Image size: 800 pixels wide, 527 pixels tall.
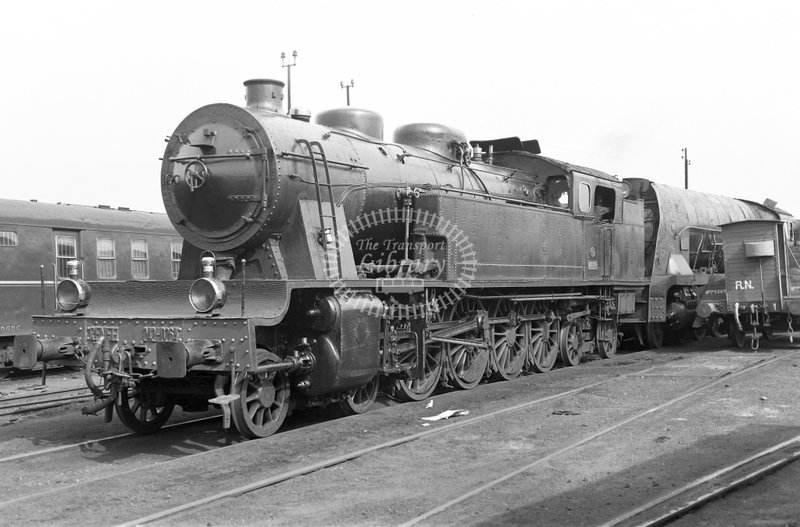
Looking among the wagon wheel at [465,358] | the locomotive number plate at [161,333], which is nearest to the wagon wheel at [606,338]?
the wagon wheel at [465,358]

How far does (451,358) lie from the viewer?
998cm

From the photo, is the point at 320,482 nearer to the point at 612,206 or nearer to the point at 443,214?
the point at 443,214

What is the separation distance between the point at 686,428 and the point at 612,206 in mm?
6726

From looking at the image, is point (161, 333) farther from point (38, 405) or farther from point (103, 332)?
point (38, 405)

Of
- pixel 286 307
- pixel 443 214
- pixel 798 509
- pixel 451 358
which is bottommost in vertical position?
pixel 798 509

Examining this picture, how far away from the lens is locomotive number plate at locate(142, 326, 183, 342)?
A: 696cm

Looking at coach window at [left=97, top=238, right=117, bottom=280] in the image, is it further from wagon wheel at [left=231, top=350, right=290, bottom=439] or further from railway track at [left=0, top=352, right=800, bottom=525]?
railway track at [left=0, top=352, right=800, bottom=525]

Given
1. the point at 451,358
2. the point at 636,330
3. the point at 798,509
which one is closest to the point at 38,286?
the point at 451,358

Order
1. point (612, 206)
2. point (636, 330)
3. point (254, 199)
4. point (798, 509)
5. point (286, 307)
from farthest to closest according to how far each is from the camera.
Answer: point (636, 330), point (612, 206), point (254, 199), point (286, 307), point (798, 509)

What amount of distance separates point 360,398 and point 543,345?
427 centimetres

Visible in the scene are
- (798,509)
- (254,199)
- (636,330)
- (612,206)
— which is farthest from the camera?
(636,330)

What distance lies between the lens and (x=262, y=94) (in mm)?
8273

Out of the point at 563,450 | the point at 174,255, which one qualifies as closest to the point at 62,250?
the point at 174,255

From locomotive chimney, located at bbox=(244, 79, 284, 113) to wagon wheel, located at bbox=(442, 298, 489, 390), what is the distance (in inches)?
136
